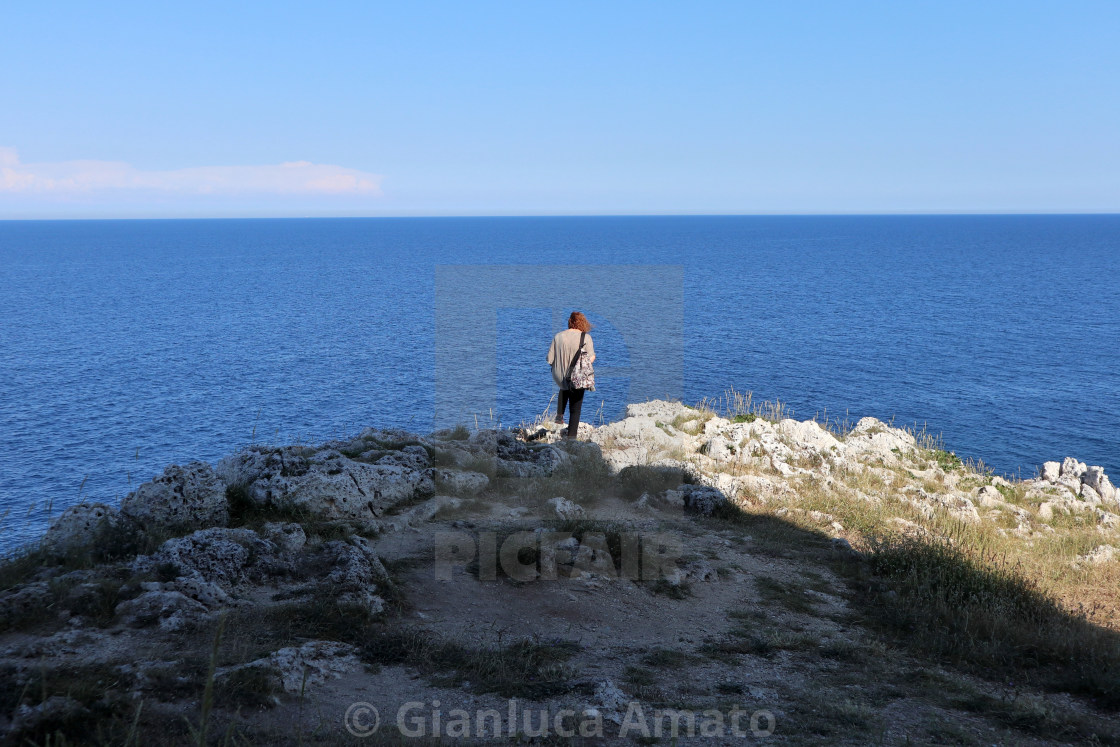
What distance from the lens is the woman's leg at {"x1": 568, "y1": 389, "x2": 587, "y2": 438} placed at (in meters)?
13.4

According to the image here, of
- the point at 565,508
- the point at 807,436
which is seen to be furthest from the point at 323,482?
the point at 807,436

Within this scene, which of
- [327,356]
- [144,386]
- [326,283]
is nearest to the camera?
[144,386]

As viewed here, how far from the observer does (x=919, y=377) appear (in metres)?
41.0

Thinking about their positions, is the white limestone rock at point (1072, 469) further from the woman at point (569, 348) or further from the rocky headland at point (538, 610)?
the woman at point (569, 348)

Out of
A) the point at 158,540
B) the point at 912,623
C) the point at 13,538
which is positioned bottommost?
the point at 13,538

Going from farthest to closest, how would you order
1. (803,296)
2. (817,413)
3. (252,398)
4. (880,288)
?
(880,288), (803,296), (252,398), (817,413)

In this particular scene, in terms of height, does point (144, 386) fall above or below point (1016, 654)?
below

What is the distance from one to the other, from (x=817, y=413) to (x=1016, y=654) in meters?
25.5

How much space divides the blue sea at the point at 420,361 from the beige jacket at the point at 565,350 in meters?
7.99

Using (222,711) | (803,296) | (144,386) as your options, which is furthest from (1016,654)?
(803,296)

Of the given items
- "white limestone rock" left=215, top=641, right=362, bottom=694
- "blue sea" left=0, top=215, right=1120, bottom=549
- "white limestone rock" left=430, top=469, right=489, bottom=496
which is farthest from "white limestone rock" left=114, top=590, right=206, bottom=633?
"blue sea" left=0, top=215, right=1120, bottom=549

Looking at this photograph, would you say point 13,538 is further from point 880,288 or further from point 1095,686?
point 880,288

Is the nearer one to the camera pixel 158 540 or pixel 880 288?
pixel 158 540

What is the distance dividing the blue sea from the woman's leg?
326 inches
